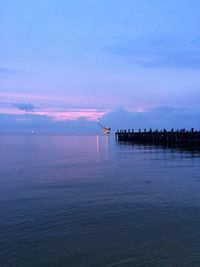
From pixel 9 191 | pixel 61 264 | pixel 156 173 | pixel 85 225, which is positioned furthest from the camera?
pixel 156 173

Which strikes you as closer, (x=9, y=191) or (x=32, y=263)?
(x=32, y=263)

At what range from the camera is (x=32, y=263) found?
10562mm

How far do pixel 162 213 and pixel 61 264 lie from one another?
6700 mm

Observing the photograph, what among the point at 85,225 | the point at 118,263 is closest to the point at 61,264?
the point at 118,263

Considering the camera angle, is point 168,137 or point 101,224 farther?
point 168,137

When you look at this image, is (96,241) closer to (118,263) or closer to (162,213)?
(118,263)

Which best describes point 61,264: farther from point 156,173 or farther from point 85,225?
point 156,173

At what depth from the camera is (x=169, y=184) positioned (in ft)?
79.9

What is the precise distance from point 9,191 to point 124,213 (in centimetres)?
889

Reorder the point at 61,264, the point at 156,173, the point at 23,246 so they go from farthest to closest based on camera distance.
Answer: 1. the point at 156,173
2. the point at 23,246
3. the point at 61,264

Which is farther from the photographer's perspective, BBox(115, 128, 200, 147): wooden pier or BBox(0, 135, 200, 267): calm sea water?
BBox(115, 128, 200, 147): wooden pier

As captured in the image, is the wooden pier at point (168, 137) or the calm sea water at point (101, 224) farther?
the wooden pier at point (168, 137)

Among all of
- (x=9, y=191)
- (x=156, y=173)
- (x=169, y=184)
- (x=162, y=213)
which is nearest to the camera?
(x=162, y=213)

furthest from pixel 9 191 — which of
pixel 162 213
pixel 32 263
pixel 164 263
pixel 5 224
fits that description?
pixel 164 263
